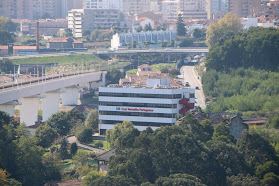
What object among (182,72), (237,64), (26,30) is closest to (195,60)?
(182,72)

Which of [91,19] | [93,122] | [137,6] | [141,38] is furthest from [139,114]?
[137,6]

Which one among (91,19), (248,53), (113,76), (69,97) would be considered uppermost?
(91,19)

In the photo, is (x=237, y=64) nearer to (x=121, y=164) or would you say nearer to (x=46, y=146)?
(x=46, y=146)

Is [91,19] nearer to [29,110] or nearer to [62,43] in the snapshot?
[62,43]

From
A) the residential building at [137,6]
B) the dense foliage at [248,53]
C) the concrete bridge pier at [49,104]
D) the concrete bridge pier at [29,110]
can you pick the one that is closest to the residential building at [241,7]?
the residential building at [137,6]

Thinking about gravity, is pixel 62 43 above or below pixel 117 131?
above
